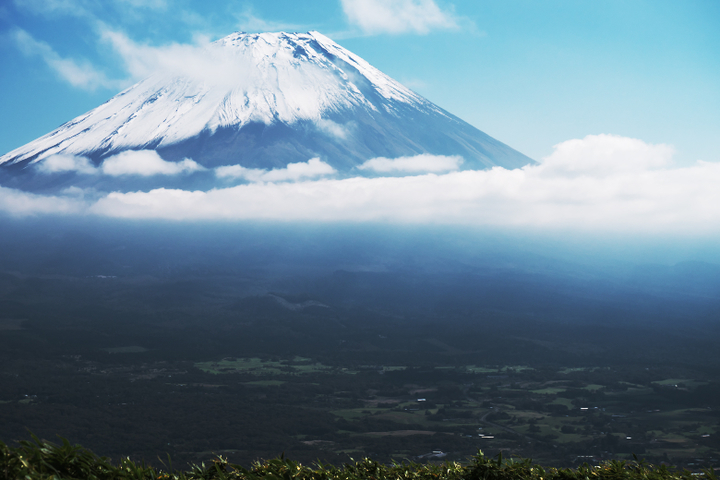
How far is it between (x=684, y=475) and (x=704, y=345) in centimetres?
18649

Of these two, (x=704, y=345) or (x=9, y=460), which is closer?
(x=9, y=460)

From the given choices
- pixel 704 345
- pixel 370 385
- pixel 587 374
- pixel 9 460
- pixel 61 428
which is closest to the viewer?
pixel 9 460

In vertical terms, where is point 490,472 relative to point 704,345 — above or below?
above

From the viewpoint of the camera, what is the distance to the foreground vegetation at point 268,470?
195 inches

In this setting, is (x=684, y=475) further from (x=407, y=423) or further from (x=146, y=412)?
(x=146, y=412)

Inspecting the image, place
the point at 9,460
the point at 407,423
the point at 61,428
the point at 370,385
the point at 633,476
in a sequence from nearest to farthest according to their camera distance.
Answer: the point at 9,460 < the point at 633,476 < the point at 61,428 < the point at 407,423 < the point at 370,385

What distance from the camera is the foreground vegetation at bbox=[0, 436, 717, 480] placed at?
4.96 meters

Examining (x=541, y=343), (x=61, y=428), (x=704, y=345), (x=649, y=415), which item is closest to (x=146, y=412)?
(x=61, y=428)

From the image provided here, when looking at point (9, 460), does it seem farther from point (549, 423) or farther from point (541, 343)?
point (541, 343)

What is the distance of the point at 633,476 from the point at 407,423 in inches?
3501

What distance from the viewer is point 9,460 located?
15.7 ft

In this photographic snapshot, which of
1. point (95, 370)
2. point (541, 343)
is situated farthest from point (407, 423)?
point (541, 343)

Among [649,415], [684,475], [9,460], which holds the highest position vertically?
[9,460]

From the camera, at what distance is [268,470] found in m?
6.09
